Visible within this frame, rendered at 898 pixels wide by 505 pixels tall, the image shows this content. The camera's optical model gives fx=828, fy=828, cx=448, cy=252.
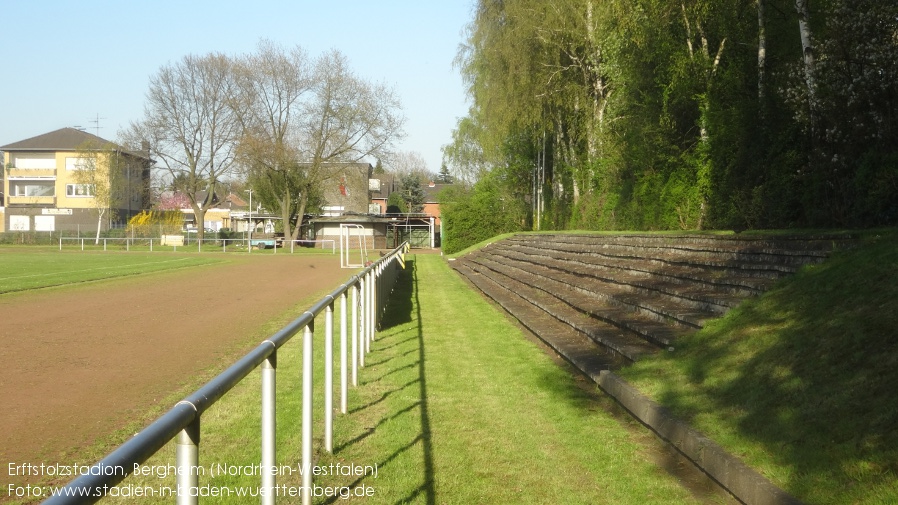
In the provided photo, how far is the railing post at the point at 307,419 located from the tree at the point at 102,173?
6770 cm

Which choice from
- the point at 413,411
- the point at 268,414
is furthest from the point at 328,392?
the point at 268,414

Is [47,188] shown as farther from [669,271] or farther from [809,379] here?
[809,379]

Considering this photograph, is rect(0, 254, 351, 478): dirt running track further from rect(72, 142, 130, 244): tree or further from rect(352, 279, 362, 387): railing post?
rect(72, 142, 130, 244): tree

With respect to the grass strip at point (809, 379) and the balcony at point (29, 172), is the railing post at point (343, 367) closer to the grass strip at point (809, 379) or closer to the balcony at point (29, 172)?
the grass strip at point (809, 379)

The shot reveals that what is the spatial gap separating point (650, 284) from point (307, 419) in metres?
7.75

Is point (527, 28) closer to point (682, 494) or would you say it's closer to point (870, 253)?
point (870, 253)

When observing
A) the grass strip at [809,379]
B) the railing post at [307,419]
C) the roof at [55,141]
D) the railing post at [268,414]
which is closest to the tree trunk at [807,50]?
the grass strip at [809,379]

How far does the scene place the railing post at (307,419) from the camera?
461 centimetres

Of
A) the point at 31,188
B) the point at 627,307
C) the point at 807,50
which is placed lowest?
the point at 627,307

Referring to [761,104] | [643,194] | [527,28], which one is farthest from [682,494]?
[527,28]

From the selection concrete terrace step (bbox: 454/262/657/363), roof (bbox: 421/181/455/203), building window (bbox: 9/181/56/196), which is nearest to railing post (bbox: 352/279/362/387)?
concrete terrace step (bbox: 454/262/657/363)

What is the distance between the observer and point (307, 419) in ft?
16.1

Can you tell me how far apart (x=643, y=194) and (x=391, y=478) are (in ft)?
66.1

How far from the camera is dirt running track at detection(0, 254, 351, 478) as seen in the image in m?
6.69
